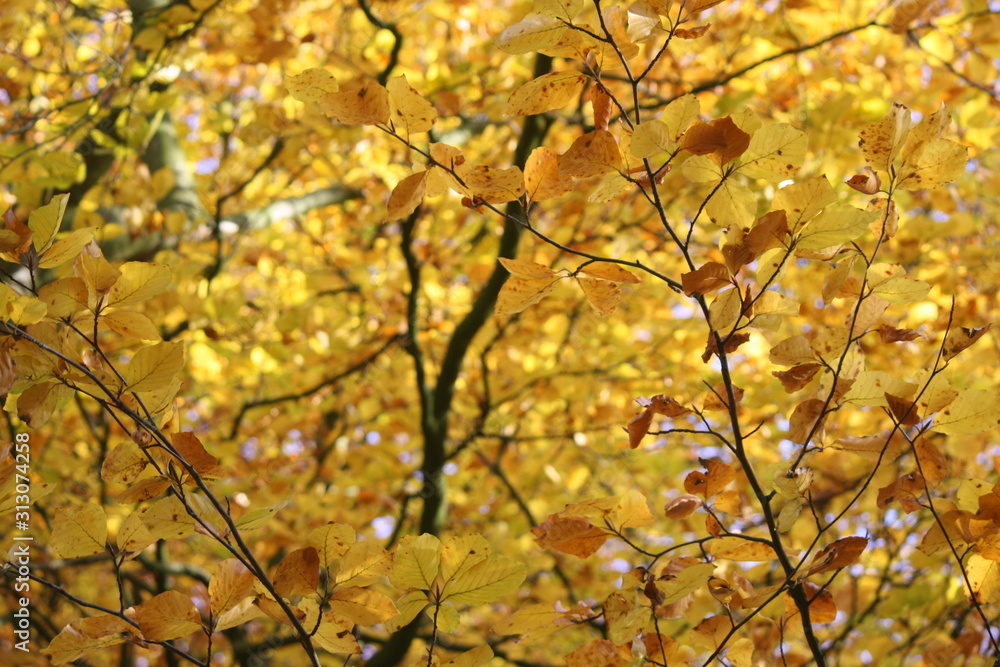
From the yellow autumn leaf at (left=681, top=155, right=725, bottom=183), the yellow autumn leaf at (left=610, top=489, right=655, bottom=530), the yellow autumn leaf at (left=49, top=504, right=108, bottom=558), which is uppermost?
the yellow autumn leaf at (left=681, top=155, right=725, bottom=183)

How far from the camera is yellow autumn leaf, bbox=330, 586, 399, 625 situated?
84 cm

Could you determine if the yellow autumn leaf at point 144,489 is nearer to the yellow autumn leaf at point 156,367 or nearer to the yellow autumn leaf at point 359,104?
the yellow autumn leaf at point 156,367

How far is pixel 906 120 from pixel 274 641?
2251mm

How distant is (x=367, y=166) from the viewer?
4059mm

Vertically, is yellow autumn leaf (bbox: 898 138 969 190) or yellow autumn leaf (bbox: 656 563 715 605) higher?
yellow autumn leaf (bbox: 898 138 969 190)

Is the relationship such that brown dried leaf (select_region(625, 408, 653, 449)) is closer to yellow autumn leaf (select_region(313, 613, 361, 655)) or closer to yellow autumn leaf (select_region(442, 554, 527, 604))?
yellow autumn leaf (select_region(442, 554, 527, 604))

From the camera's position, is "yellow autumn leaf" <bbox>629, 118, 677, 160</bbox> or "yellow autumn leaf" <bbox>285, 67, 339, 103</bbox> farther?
"yellow autumn leaf" <bbox>285, 67, 339, 103</bbox>

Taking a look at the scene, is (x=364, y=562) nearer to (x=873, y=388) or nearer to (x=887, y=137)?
(x=873, y=388)

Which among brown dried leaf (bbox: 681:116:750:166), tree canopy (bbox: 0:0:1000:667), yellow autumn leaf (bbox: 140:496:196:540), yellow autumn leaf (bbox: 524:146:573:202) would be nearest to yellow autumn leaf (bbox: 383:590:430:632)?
tree canopy (bbox: 0:0:1000:667)

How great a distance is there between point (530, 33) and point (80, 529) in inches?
29.5

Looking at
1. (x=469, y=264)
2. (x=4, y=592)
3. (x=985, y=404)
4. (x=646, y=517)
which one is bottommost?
(x=4, y=592)

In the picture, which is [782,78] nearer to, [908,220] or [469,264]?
[908,220]

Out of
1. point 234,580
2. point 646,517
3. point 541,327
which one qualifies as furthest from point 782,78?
point 234,580

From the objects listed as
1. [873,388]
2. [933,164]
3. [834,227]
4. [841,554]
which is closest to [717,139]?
[834,227]
